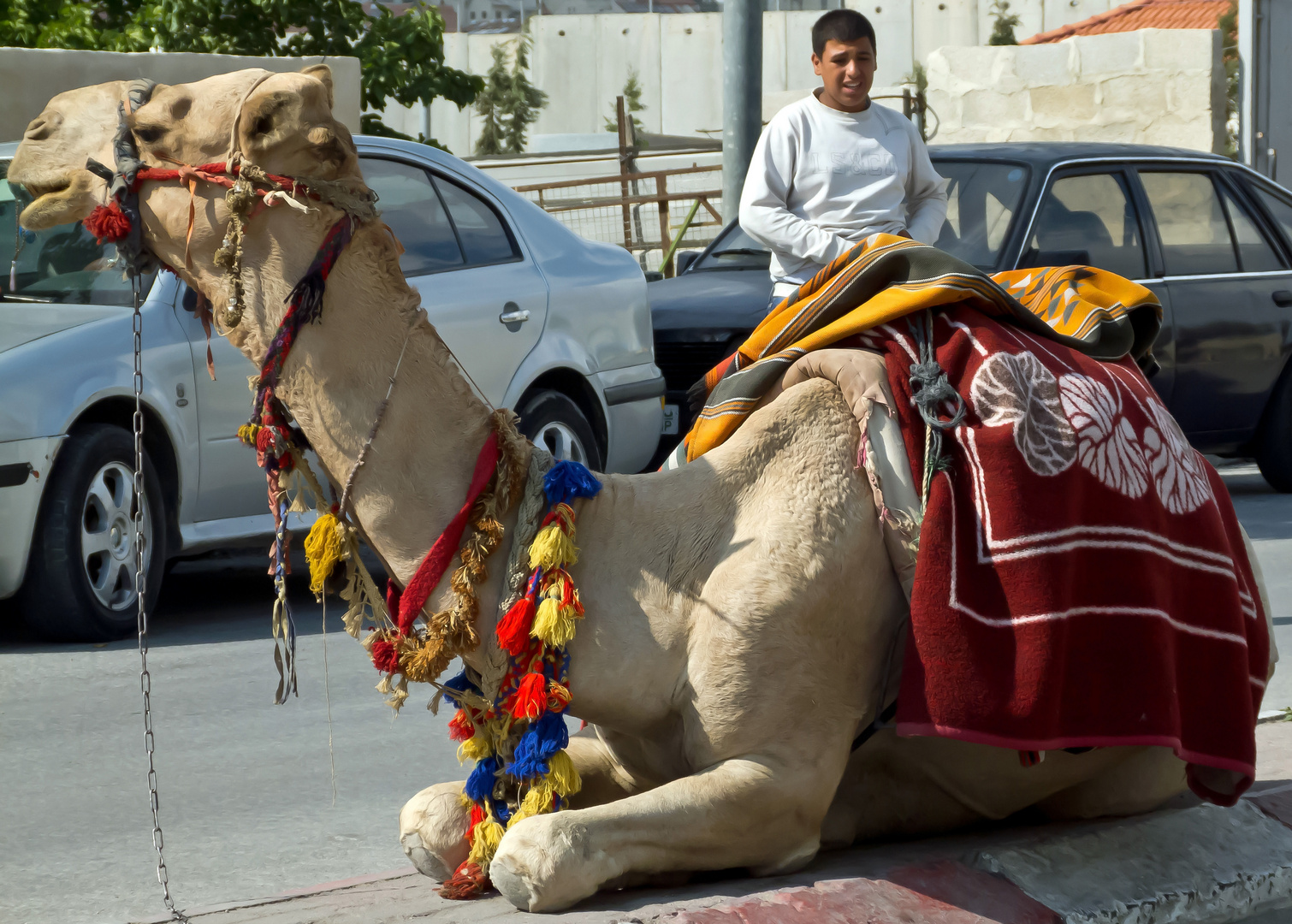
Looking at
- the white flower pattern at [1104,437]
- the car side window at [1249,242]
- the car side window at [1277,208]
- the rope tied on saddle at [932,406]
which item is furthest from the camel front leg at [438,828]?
the car side window at [1277,208]

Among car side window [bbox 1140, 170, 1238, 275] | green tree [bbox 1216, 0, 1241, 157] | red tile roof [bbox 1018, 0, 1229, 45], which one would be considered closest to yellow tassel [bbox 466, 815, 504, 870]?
car side window [bbox 1140, 170, 1238, 275]

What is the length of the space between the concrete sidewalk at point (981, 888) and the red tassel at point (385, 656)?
17.0 inches

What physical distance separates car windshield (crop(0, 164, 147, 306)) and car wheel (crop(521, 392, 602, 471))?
6.08ft

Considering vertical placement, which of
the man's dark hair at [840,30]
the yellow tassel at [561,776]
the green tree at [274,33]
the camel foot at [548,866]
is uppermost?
the green tree at [274,33]

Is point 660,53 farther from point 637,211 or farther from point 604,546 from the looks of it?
point 604,546

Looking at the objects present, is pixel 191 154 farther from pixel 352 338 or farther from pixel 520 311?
pixel 520 311

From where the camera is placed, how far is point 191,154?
8.83 feet

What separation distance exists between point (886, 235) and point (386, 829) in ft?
6.58

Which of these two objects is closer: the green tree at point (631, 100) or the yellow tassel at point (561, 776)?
the yellow tassel at point (561, 776)

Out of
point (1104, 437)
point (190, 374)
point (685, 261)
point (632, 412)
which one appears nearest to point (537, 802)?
point (1104, 437)

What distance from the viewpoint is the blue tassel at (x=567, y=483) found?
9.20ft

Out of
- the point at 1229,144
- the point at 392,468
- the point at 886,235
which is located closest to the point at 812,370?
the point at 886,235

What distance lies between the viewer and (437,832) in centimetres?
289

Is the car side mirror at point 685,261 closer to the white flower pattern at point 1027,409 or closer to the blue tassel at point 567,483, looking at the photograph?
the white flower pattern at point 1027,409
